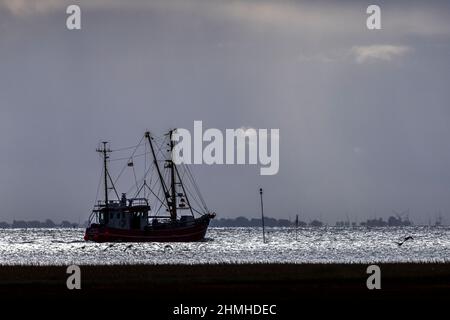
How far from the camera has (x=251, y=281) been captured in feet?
172

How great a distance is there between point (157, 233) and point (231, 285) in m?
101

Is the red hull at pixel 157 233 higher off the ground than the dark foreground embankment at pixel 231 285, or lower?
lower

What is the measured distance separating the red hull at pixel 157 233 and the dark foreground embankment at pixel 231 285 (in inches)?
3256

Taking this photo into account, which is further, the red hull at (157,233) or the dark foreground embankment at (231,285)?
the red hull at (157,233)

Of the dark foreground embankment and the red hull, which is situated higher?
the dark foreground embankment

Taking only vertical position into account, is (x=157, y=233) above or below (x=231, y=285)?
below

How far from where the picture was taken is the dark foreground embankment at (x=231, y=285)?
40.9 m

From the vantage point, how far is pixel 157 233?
150m

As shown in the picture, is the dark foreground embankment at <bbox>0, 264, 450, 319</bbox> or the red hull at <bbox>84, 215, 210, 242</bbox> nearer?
the dark foreground embankment at <bbox>0, 264, 450, 319</bbox>

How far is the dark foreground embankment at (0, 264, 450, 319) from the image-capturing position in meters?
40.9

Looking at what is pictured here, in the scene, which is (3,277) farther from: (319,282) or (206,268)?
(319,282)

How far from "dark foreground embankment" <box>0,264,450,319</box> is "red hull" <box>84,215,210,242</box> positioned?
8271cm
